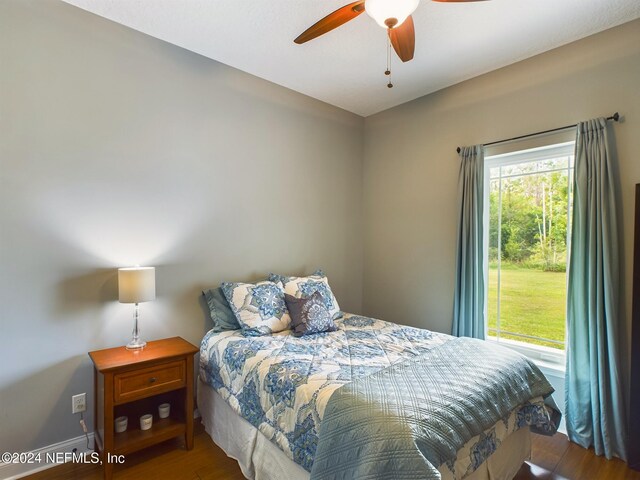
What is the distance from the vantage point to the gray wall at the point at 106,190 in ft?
6.63

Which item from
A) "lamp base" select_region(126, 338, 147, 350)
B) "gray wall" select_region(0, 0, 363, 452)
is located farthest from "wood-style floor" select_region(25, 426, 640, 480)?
"lamp base" select_region(126, 338, 147, 350)

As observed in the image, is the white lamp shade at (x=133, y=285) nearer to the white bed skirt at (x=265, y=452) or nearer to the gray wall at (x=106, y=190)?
the gray wall at (x=106, y=190)

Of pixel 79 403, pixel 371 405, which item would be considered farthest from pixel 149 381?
pixel 371 405

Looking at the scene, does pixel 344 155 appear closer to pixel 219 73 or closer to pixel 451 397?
pixel 219 73

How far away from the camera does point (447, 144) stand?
10.6 feet

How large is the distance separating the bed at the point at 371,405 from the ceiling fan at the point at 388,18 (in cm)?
169

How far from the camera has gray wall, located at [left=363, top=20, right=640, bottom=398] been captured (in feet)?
7.51

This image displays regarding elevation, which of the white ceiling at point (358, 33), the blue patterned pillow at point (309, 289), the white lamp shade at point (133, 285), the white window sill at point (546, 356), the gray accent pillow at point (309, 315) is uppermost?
the white ceiling at point (358, 33)

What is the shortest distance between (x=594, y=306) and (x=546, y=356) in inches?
25.3

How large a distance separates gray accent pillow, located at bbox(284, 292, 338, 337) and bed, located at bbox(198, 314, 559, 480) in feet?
0.25

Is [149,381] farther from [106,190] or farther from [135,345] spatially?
[106,190]

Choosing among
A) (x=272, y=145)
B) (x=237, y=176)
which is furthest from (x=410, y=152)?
(x=237, y=176)

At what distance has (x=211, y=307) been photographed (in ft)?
8.75

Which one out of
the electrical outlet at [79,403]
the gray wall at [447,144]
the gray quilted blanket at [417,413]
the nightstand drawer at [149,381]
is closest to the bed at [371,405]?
the gray quilted blanket at [417,413]
